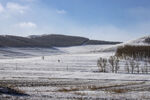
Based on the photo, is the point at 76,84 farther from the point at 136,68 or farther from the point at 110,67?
the point at 136,68

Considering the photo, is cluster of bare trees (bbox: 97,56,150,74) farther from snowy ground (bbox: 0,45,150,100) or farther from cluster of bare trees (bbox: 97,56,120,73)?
snowy ground (bbox: 0,45,150,100)

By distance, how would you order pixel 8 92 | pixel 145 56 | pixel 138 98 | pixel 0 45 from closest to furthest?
pixel 138 98 → pixel 8 92 → pixel 145 56 → pixel 0 45

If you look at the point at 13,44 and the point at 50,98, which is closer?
the point at 50,98

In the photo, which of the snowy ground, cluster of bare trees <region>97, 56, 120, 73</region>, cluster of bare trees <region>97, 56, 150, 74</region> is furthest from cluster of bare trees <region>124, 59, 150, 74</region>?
the snowy ground

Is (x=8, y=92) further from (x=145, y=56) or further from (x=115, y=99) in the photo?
(x=145, y=56)

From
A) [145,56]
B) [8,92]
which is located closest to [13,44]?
[145,56]

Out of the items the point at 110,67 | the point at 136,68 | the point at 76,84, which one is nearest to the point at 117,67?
the point at 110,67

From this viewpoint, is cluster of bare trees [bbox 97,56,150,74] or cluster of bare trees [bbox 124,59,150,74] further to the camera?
cluster of bare trees [bbox 97,56,150,74]

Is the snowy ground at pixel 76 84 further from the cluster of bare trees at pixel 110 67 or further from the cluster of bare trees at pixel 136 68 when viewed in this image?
the cluster of bare trees at pixel 136 68

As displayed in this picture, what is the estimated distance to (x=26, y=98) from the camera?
18609mm

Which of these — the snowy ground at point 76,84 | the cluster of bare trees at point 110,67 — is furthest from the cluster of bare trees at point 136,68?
the snowy ground at point 76,84

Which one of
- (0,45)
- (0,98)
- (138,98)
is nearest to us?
(0,98)

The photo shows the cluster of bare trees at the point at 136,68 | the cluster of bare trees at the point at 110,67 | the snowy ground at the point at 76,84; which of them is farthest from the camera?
the cluster of bare trees at the point at 110,67

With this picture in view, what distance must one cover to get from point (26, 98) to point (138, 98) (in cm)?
726
